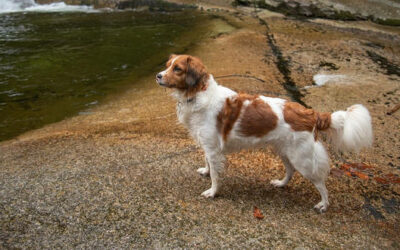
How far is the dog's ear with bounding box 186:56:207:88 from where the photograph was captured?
3844 mm

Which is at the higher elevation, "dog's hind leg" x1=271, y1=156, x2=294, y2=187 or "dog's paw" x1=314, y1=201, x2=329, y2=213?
"dog's hind leg" x1=271, y1=156, x2=294, y2=187

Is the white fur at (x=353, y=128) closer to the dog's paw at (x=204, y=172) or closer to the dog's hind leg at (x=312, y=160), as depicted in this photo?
the dog's hind leg at (x=312, y=160)

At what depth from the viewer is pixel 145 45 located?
417 inches

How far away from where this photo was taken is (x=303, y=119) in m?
3.71

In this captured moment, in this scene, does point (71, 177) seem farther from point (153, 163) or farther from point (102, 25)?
point (102, 25)

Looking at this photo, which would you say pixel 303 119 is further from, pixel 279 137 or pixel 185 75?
pixel 185 75

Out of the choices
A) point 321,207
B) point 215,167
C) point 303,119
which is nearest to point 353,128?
point 303,119

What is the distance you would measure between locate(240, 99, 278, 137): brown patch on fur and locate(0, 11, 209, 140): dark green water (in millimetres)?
4390

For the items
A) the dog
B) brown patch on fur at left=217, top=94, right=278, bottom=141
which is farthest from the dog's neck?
Result: brown patch on fur at left=217, top=94, right=278, bottom=141

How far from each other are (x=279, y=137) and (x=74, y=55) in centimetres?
805

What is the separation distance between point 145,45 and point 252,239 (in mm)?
8480

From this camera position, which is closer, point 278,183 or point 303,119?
point 303,119

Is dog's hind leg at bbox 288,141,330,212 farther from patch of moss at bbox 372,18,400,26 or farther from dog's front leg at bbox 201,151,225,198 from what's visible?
patch of moss at bbox 372,18,400,26

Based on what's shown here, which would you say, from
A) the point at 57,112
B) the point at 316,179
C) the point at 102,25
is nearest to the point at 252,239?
the point at 316,179
